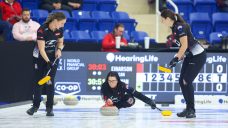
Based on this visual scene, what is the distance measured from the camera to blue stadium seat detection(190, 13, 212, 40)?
1933 cm

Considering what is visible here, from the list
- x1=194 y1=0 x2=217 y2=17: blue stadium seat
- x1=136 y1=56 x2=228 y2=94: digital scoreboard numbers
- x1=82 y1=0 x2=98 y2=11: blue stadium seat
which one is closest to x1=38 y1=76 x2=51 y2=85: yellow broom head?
x1=136 y1=56 x2=228 y2=94: digital scoreboard numbers

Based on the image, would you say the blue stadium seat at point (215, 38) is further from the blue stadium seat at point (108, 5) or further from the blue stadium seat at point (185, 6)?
the blue stadium seat at point (108, 5)

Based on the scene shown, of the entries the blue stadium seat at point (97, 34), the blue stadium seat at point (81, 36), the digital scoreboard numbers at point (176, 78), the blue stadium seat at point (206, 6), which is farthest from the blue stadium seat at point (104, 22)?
the digital scoreboard numbers at point (176, 78)

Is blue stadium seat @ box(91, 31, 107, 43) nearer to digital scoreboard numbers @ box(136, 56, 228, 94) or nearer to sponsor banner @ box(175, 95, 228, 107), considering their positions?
digital scoreboard numbers @ box(136, 56, 228, 94)

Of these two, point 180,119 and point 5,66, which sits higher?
point 5,66

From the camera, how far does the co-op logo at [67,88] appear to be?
1556 cm

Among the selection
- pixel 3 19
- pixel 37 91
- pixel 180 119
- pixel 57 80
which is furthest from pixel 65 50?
pixel 180 119

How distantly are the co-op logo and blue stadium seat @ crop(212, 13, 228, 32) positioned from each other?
554 cm

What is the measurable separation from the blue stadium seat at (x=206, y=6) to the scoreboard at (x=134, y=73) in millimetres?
4825

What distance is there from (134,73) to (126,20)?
3.38 m

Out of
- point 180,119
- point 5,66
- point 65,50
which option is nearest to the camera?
point 180,119

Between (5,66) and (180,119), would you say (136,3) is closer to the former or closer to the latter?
(5,66)

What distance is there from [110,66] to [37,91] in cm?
370

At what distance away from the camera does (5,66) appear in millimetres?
14750
